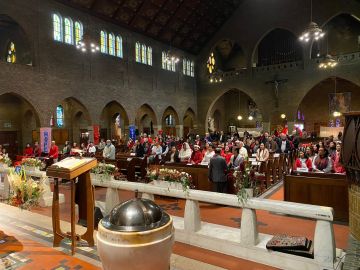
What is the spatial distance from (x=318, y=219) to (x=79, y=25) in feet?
60.0

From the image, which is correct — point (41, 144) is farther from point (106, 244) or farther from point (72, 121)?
point (106, 244)

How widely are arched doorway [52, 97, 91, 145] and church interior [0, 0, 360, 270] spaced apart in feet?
0.34

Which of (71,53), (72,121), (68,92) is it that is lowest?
(72,121)

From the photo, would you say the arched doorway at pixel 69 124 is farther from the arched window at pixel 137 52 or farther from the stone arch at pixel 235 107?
the stone arch at pixel 235 107

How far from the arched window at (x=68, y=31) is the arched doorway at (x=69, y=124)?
5.37 metres

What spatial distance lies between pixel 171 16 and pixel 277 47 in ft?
35.5

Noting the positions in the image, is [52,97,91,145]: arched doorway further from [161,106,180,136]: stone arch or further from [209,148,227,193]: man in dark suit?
[209,148,227,193]: man in dark suit

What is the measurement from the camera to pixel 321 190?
661 centimetres

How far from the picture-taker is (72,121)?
23.5m

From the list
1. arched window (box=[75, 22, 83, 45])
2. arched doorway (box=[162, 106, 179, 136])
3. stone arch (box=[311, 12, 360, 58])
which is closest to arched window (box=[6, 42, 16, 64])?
arched window (box=[75, 22, 83, 45])

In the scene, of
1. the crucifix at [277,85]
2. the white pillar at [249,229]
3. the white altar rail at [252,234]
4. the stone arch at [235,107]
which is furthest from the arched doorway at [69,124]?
the white pillar at [249,229]

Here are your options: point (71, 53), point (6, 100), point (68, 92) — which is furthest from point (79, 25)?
point (6, 100)

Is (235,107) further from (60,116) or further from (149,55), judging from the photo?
(60,116)

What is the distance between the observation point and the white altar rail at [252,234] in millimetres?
3535
